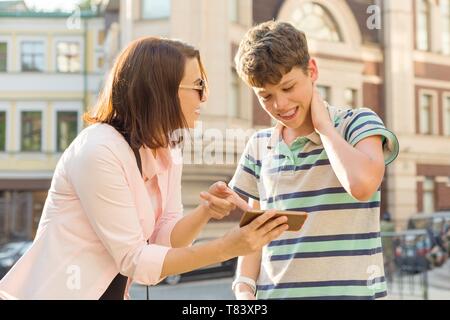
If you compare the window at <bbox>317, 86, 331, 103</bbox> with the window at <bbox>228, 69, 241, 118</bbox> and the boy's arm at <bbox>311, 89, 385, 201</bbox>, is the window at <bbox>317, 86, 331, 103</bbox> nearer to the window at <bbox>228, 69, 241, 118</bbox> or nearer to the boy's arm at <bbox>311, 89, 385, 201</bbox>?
the window at <bbox>228, 69, 241, 118</bbox>

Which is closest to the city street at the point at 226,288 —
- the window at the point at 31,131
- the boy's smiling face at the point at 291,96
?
the boy's smiling face at the point at 291,96

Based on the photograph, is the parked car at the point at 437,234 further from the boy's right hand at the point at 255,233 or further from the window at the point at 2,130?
the window at the point at 2,130

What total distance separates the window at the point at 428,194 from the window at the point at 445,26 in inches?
45.1

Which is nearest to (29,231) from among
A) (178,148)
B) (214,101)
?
(214,101)

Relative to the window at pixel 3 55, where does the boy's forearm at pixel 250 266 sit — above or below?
below

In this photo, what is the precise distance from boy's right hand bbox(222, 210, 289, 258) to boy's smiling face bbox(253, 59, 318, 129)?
20cm

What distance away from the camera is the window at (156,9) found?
5.97 meters

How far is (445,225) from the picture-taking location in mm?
4891

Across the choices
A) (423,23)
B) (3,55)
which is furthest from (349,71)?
(3,55)

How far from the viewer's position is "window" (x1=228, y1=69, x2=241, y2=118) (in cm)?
549

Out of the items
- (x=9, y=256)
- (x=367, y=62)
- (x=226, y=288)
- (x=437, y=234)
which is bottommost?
(x=226, y=288)

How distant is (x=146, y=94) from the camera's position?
2.39ft

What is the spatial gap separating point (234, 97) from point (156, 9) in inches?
47.4

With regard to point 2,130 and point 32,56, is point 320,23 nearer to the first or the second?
point 32,56
